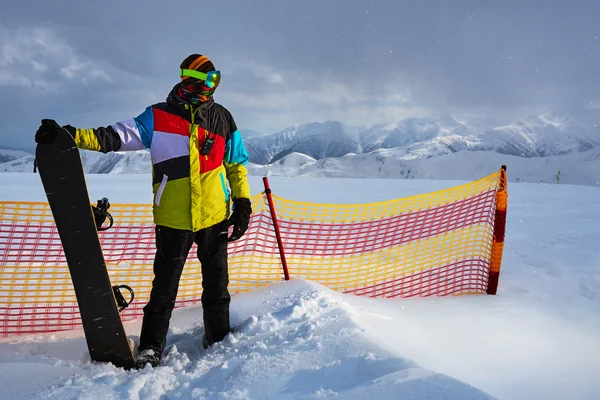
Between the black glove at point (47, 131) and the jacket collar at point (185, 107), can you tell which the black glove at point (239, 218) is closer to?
the jacket collar at point (185, 107)

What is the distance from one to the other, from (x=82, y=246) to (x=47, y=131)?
78 centimetres

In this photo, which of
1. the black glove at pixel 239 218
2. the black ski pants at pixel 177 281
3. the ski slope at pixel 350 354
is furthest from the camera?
the black glove at pixel 239 218

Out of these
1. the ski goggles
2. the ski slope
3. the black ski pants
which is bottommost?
the ski slope

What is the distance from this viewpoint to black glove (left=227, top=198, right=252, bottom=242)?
325 centimetres

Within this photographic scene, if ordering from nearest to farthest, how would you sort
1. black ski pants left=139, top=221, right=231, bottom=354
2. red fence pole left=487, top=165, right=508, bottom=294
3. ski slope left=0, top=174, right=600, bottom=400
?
ski slope left=0, top=174, right=600, bottom=400 < black ski pants left=139, top=221, right=231, bottom=354 < red fence pole left=487, top=165, right=508, bottom=294

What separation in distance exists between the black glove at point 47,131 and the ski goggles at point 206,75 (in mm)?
867

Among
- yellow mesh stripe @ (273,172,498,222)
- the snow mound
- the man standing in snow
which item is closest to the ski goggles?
the man standing in snow

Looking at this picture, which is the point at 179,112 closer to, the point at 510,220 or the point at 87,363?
the point at 87,363

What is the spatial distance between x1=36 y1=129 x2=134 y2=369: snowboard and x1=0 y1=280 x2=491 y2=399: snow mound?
16 centimetres

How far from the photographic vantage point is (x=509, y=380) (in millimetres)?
2775

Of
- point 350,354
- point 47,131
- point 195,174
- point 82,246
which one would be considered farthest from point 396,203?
point 47,131

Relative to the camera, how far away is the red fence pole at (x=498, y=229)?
182 inches

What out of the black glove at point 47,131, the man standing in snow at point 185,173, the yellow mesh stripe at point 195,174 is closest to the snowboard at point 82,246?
the black glove at point 47,131

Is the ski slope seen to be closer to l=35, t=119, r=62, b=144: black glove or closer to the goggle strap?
l=35, t=119, r=62, b=144: black glove
